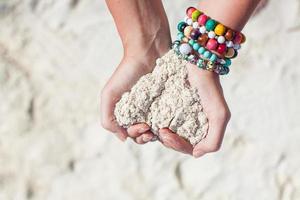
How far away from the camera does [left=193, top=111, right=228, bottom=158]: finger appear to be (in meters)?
1.08

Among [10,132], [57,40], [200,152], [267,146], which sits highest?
[200,152]

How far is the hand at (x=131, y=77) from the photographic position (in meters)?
1.10

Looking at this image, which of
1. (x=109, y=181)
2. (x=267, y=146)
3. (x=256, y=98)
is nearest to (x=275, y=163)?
(x=267, y=146)

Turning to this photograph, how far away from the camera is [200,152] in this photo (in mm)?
1100

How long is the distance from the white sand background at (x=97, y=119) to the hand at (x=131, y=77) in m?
0.26

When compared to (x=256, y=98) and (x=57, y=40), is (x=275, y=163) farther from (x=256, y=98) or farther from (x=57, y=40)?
(x=57, y=40)

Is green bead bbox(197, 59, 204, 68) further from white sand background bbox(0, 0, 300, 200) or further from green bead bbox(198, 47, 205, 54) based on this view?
white sand background bbox(0, 0, 300, 200)

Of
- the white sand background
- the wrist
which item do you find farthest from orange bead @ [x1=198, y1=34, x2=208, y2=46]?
the white sand background

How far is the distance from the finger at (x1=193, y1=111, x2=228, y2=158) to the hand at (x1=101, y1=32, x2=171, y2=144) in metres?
0.09

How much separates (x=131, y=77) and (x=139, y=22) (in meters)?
0.11

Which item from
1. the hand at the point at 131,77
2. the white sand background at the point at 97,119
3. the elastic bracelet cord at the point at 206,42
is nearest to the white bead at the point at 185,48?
the elastic bracelet cord at the point at 206,42

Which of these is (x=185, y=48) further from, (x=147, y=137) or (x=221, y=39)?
(x=147, y=137)

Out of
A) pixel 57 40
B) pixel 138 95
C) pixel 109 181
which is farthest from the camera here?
pixel 57 40

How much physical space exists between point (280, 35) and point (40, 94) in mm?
595
